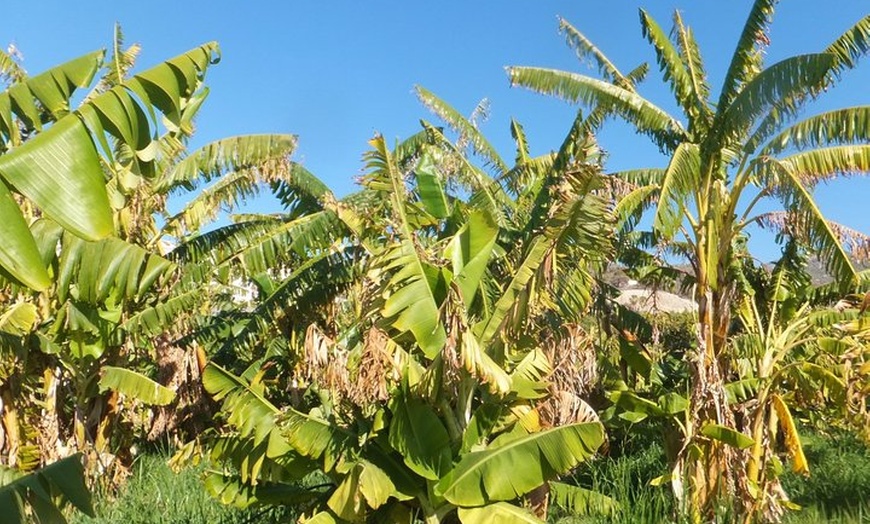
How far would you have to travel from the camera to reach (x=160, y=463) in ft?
36.2

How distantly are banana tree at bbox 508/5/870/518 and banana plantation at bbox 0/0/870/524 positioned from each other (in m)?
0.03

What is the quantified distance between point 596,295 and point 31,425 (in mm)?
7761

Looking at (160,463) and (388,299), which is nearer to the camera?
(388,299)

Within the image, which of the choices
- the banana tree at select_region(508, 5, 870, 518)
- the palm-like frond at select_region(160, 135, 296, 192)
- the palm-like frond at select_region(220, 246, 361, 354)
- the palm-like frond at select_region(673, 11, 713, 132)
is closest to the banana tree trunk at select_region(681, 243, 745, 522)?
the banana tree at select_region(508, 5, 870, 518)

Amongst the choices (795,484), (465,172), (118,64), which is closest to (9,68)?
(118,64)

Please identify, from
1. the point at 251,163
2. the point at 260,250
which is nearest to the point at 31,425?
the point at 260,250

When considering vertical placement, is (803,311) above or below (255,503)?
above

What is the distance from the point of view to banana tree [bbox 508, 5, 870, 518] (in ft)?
23.0

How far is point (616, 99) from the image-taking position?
26.7 ft

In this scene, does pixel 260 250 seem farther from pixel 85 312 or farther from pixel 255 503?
pixel 255 503

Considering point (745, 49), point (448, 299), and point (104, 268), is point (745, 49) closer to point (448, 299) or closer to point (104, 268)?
point (448, 299)

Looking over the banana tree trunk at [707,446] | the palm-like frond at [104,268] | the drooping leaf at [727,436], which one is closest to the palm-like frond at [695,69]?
the banana tree trunk at [707,446]

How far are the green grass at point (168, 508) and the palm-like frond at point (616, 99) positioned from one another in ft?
18.8

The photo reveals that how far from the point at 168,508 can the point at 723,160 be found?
285 inches
